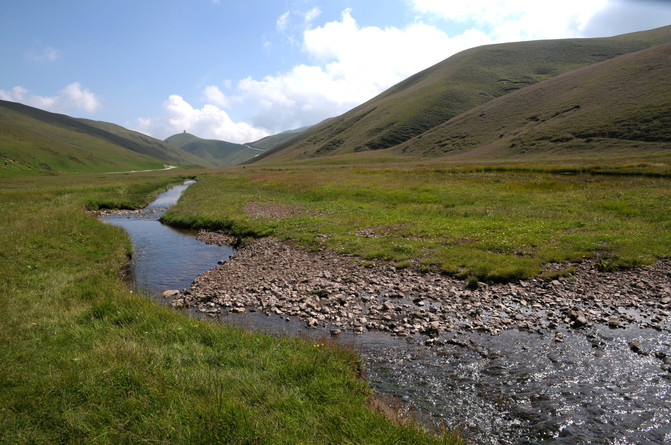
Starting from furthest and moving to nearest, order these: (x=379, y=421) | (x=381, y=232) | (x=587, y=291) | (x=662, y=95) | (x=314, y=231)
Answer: (x=662, y=95), (x=314, y=231), (x=381, y=232), (x=587, y=291), (x=379, y=421)

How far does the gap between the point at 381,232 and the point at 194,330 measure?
1628cm

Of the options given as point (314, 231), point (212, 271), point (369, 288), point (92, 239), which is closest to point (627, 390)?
point (369, 288)

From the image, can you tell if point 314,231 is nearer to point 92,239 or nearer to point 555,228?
point 92,239

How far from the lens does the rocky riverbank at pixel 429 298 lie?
11.8m

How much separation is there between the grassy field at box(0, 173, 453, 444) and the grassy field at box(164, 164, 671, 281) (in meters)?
10.9

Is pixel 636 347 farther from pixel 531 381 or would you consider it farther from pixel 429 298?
pixel 429 298

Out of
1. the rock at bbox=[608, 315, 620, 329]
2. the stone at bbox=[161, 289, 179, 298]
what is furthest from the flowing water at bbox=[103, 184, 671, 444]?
the stone at bbox=[161, 289, 179, 298]

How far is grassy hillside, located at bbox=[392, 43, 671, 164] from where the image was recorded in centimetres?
10425

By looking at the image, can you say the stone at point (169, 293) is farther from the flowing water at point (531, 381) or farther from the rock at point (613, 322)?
the rock at point (613, 322)

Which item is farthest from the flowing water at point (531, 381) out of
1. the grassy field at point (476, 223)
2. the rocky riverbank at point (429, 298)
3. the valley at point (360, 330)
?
the grassy field at point (476, 223)

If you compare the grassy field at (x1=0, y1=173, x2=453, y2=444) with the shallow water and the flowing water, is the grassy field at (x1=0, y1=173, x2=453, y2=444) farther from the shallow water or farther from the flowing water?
the shallow water

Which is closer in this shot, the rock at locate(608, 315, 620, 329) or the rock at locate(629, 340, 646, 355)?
the rock at locate(629, 340, 646, 355)

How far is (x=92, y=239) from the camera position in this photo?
21641 millimetres

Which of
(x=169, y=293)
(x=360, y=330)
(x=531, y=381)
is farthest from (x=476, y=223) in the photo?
(x=169, y=293)
